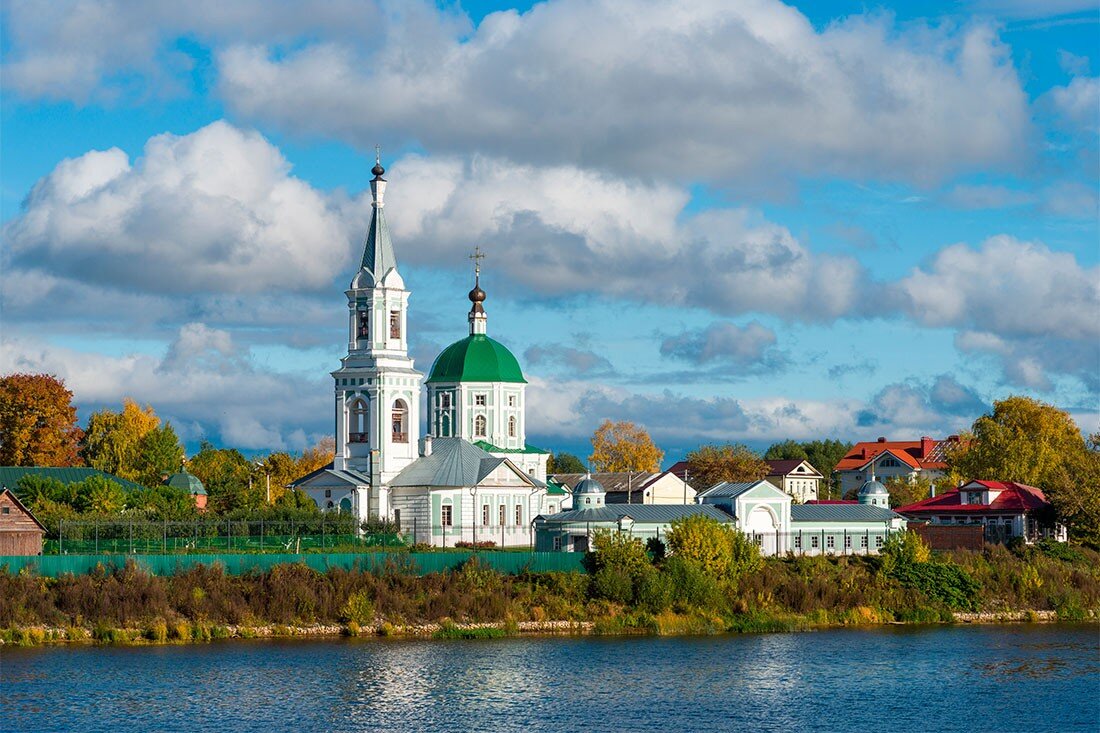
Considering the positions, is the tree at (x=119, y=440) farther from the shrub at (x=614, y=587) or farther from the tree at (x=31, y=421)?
the shrub at (x=614, y=587)

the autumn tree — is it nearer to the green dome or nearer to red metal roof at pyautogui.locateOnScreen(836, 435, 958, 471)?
the green dome

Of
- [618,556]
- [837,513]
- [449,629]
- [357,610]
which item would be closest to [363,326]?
[837,513]

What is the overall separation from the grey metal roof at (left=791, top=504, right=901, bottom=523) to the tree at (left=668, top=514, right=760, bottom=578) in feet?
46.0

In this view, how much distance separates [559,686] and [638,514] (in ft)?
94.6

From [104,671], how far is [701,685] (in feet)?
57.1

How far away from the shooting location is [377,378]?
8462 cm

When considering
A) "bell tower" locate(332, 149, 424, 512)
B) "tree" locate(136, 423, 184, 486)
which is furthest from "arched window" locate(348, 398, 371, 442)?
"tree" locate(136, 423, 184, 486)

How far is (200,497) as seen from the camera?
3644 inches

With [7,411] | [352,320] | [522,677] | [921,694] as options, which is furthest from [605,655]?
[7,411]

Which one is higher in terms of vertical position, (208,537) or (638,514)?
(638,514)

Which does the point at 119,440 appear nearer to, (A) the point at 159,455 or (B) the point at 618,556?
(A) the point at 159,455

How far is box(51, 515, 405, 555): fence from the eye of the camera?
6781cm

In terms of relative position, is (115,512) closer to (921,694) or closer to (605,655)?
(605,655)

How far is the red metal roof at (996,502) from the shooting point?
Result: 86.9 meters
